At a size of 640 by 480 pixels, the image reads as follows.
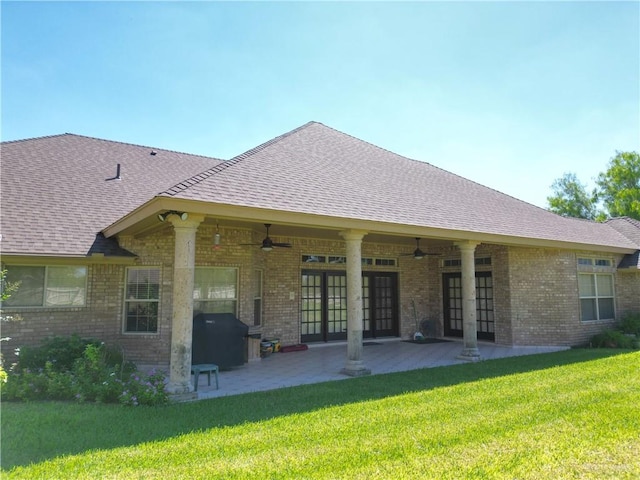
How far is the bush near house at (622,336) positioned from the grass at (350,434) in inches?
219

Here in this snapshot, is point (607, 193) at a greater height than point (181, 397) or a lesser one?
greater

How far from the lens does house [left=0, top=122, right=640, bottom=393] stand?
7824 millimetres

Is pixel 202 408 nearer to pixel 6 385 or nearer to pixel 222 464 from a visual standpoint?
pixel 222 464

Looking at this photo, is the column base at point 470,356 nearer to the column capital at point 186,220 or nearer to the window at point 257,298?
the window at point 257,298

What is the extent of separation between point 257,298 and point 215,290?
156cm

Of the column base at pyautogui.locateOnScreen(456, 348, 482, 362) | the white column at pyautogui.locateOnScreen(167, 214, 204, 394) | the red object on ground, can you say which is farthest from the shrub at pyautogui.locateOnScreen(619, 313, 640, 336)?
the white column at pyautogui.locateOnScreen(167, 214, 204, 394)

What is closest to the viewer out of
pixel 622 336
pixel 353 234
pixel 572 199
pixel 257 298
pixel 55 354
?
pixel 55 354

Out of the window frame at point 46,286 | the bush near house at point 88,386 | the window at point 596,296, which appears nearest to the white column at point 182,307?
the bush near house at point 88,386

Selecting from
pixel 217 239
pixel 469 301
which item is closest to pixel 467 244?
pixel 469 301

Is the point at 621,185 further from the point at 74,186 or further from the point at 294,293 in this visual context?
the point at 74,186

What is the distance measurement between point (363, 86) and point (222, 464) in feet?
27.5

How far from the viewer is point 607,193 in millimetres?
39594

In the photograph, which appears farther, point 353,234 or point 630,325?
point 630,325

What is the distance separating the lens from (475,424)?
16.5 ft
